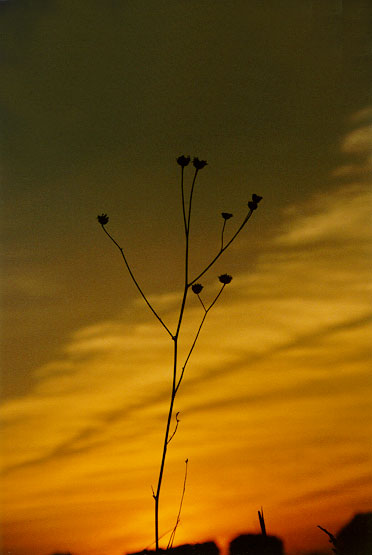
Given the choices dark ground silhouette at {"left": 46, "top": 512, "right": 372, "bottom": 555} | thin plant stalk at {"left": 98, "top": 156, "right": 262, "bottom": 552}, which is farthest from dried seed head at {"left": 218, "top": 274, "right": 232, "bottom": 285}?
dark ground silhouette at {"left": 46, "top": 512, "right": 372, "bottom": 555}

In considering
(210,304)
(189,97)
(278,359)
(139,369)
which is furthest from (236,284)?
(189,97)

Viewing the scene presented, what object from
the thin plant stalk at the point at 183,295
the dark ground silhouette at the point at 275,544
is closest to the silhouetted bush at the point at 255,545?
the dark ground silhouette at the point at 275,544

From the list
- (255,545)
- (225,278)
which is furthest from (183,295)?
(255,545)

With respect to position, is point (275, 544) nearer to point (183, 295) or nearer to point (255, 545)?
point (255, 545)

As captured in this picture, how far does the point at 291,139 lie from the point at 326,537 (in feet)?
2.93

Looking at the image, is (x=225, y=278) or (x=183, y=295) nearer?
(x=225, y=278)

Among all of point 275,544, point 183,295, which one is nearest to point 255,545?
point 275,544

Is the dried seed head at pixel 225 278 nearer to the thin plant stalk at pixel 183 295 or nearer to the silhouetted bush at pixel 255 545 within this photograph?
the thin plant stalk at pixel 183 295

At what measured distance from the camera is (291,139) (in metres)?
1.59

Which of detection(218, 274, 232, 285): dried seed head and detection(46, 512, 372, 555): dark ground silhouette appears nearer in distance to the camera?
detection(46, 512, 372, 555): dark ground silhouette

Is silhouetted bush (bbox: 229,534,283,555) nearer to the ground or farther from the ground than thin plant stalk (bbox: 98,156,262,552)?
nearer to the ground

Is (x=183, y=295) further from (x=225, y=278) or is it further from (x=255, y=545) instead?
(x=255, y=545)

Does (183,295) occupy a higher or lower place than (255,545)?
higher

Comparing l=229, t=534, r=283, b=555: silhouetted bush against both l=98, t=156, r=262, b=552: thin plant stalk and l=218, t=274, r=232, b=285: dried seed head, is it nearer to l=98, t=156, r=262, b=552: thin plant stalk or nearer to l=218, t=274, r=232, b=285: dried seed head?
l=98, t=156, r=262, b=552: thin plant stalk
